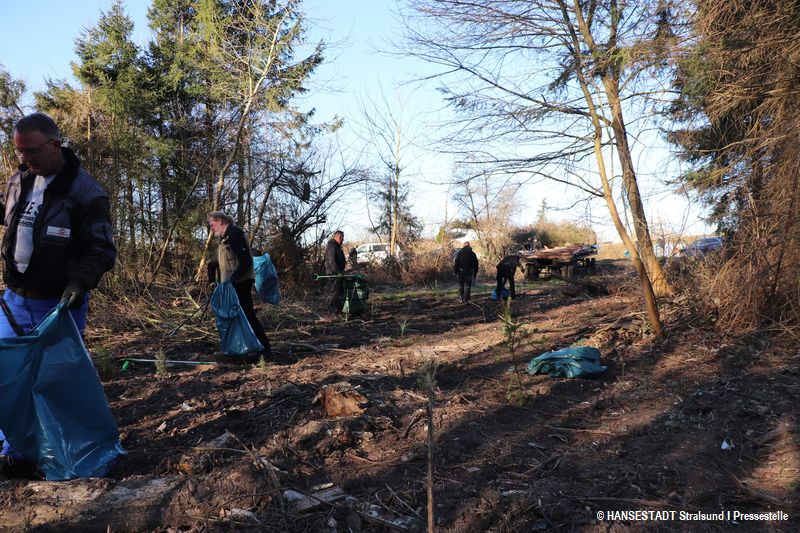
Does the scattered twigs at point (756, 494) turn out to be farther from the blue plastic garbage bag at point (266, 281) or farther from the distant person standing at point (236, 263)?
the blue plastic garbage bag at point (266, 281)

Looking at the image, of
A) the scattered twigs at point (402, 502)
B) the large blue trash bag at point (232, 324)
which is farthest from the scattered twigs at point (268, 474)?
the large blue trash bag at point (232, 324)

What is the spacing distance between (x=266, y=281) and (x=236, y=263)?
1948 mm

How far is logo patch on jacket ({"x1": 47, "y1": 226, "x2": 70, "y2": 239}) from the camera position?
2.78m

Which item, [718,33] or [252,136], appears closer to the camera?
[718,33]

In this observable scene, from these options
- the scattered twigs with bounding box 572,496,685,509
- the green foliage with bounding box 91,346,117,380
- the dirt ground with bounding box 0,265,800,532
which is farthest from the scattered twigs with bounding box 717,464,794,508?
the green foliage with bounding box 91,346,117,380

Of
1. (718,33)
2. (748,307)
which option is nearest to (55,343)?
(748,307)

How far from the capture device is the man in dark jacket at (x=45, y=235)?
277cm

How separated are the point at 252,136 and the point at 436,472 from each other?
10.9 metres

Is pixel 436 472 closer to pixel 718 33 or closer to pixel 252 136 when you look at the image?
pixel 718 33

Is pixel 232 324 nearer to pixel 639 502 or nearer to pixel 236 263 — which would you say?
pixel 236 263

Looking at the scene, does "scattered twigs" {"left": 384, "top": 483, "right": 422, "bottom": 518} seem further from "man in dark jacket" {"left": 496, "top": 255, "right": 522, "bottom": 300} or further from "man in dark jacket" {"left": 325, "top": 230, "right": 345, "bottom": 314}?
"man in dark jacket" {"left": 496, "top": 255, "right": 522, "bottom": 300}

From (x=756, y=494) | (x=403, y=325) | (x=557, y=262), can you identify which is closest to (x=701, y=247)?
(x=403, y=325)

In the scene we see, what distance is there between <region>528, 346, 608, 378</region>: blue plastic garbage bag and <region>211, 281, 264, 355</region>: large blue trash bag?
2788 millimetres

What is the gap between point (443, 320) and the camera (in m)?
9.67
